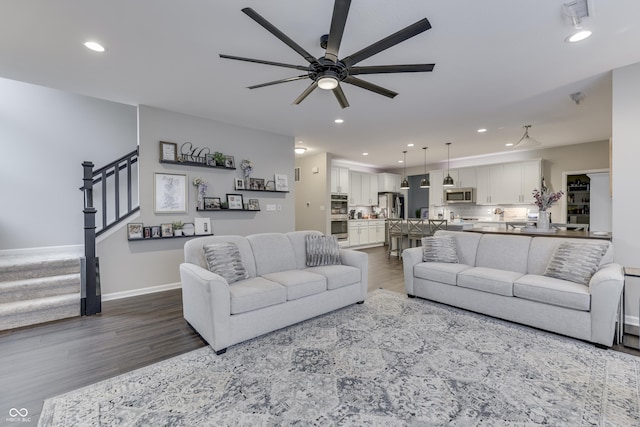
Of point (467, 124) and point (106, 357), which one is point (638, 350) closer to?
point (467, 124)

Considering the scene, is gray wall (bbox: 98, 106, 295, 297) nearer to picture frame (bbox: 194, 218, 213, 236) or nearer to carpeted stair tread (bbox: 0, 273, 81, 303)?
picture frame (bbox: 194, 218, 213, 236)

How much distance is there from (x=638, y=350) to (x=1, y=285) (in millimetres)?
6565

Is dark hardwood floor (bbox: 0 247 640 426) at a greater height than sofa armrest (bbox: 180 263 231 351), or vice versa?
sofa armrest (bbox: 180 263 231 351)

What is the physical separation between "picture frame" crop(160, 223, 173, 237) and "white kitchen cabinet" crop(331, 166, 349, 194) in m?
4.73

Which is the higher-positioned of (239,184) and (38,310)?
(239,184)

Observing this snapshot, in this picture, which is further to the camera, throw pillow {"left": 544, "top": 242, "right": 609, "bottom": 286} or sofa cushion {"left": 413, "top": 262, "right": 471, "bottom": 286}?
sofa cushion {"left": 413, "top": 262, "right": 471, "bottom": 286}

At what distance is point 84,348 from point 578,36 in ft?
17.3

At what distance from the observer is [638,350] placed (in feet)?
8.14

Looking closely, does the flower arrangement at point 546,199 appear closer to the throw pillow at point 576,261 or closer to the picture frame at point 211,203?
the throw pillow at point 576,261

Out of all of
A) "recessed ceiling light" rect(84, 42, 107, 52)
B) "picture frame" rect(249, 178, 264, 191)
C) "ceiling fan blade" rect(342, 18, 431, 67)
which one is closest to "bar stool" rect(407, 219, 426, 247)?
"picture frame" rect(249, 178, 264, 191)

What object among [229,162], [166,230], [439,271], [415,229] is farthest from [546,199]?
[166,230]

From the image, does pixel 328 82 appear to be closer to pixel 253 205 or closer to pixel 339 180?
pixel 253 205

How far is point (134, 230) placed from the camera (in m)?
4.07

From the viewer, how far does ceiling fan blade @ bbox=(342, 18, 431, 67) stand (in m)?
1.74
